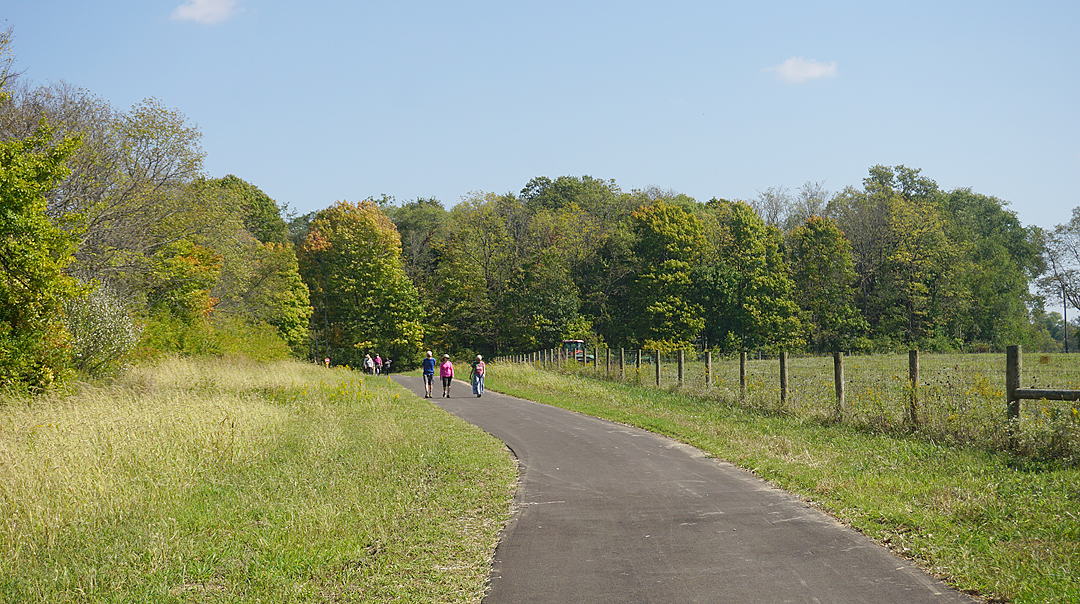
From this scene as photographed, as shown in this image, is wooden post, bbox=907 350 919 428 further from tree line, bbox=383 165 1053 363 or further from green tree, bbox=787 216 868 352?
green tree, bbox=787 216 868 352

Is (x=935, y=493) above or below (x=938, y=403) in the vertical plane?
below

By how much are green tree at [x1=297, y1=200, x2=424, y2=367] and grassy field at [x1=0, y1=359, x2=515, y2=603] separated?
5122cm

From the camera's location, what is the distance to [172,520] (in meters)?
7.71

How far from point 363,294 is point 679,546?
2483 inches

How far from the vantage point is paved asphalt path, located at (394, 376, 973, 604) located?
5.53 m

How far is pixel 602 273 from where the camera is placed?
63875 mm

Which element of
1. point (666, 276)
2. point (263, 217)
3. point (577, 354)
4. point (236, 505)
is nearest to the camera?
point (236, 505)

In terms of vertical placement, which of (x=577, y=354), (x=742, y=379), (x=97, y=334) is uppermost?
(x=97, y=334)

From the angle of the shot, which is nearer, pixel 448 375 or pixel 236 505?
pixel 236 505

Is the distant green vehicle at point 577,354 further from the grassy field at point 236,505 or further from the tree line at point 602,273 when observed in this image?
the grassy field at point 236,505

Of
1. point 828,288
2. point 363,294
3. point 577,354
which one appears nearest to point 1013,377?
point 577,354

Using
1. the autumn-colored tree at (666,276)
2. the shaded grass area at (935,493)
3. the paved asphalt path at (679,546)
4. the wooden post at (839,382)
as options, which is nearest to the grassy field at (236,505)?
the paved asphalt path at (679,546)

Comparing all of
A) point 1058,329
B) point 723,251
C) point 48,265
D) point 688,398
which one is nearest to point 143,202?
point 48,265

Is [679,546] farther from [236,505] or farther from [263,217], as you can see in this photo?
[263,217]
